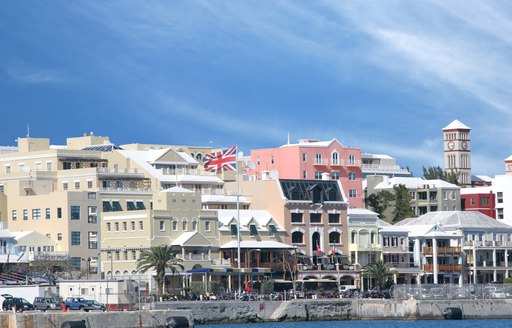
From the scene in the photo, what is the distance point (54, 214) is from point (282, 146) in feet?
119

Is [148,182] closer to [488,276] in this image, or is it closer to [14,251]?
[14,251]

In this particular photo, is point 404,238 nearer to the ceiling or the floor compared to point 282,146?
nearer to the floor

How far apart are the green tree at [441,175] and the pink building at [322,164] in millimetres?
27263

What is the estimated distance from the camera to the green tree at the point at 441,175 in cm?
18888

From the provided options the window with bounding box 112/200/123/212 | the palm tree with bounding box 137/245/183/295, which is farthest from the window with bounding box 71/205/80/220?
the palm tree with bounding box 137/245/183/295

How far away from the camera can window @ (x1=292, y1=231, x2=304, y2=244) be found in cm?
14438

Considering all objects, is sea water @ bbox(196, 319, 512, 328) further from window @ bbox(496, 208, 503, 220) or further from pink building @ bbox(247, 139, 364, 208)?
window @ bbox(496, 208, 503, 220)

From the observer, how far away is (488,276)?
160m

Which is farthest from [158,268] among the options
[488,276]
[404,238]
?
[488,276]

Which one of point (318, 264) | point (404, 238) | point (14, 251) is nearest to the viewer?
point (14, 251)

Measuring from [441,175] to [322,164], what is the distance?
34858 mm

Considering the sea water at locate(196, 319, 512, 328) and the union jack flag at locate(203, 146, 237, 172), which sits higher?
the union jack flag at locate(203, 146, 237, 172)

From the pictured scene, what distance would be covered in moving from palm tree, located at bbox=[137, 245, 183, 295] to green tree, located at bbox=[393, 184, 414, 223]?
45.0 meters

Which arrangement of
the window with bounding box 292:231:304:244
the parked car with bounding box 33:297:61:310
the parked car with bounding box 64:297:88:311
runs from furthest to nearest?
the window with bounding box 292:231:304:244, the parked car with bounding box 33:297:61:310, the parked car with bounding box 64:297:88:311
